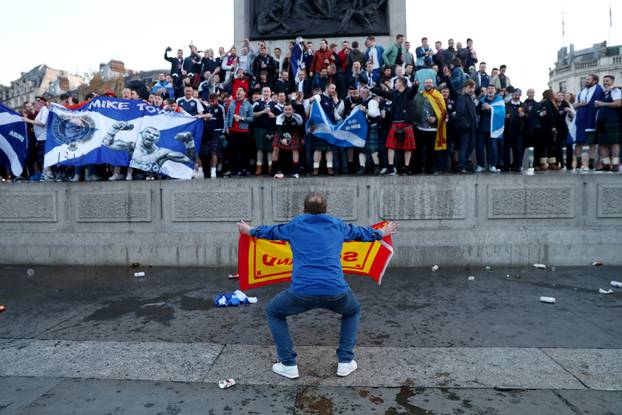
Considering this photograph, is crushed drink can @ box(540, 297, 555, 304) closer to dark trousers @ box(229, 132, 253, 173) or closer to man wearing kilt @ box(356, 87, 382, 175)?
man wearing kilt @ box(356, 87, 382, 175)

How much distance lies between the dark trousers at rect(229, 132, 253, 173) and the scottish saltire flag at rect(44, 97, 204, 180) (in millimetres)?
1018

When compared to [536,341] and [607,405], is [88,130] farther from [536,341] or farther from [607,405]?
[607,405]

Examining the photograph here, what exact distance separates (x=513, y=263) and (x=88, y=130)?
27.8ft

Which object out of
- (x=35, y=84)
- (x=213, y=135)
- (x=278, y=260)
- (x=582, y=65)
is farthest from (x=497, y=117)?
(x=35, y=84)

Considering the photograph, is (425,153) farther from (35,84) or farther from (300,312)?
(35,84)

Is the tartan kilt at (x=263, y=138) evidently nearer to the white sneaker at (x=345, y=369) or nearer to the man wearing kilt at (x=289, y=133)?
the man wearing kilt at (x=289, y=133)

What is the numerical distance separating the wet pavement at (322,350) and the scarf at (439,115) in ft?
10.5

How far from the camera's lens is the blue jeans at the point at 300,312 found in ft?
13.5

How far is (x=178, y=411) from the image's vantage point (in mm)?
3633

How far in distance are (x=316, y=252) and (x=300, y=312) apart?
530 millimetres

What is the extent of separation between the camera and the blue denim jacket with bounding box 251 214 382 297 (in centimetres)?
406

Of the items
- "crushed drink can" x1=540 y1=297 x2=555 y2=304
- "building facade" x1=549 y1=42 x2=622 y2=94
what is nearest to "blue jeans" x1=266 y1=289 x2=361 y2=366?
"crushed drink can" x1=540 y1=297 x2=555 y2=304

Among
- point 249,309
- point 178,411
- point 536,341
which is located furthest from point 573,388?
point 249,309

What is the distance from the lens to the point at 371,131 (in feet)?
33.8
